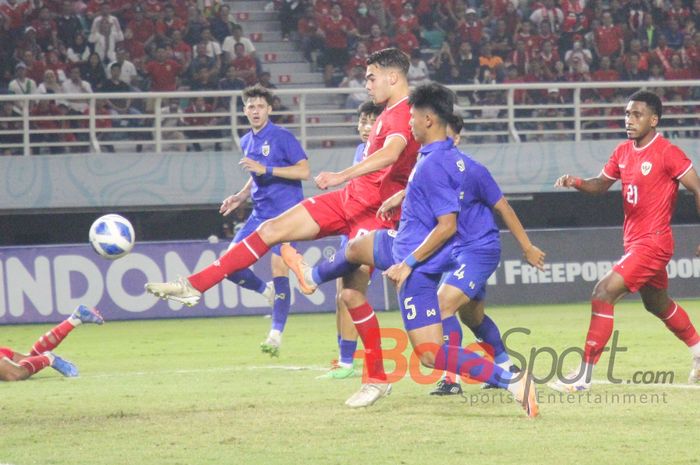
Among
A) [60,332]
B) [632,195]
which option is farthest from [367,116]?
[60,332]

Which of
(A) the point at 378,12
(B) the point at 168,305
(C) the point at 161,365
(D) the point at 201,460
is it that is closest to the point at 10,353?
(C) the point at 161,365

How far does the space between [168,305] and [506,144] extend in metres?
6.98

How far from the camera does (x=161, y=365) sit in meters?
12.0

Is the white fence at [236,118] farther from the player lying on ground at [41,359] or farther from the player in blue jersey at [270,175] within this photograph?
the player lying on ground at [41,359]

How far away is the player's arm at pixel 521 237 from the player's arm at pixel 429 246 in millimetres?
902

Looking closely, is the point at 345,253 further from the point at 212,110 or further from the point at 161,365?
the point at 212,110

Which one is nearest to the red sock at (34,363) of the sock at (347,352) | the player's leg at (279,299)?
the player's leg at (279,299)

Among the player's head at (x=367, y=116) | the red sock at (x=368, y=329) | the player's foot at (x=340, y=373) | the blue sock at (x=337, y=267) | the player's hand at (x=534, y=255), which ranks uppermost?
the player's head at (x=367, y=116)

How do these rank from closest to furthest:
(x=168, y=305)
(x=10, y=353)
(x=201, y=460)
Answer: (x=201, y=460) < (x=10, y=353) < (x=168, y=305)

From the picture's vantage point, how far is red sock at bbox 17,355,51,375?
10.4 metres

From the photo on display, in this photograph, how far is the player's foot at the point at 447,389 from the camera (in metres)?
9.08

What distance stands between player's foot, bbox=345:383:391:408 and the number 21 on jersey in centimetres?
254

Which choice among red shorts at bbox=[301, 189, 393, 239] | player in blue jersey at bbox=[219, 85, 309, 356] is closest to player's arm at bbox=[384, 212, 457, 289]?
red shorts at bbox=[301, 189, 393, 239]

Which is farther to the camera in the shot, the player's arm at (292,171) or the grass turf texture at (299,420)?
the player's arm at (292,171)
